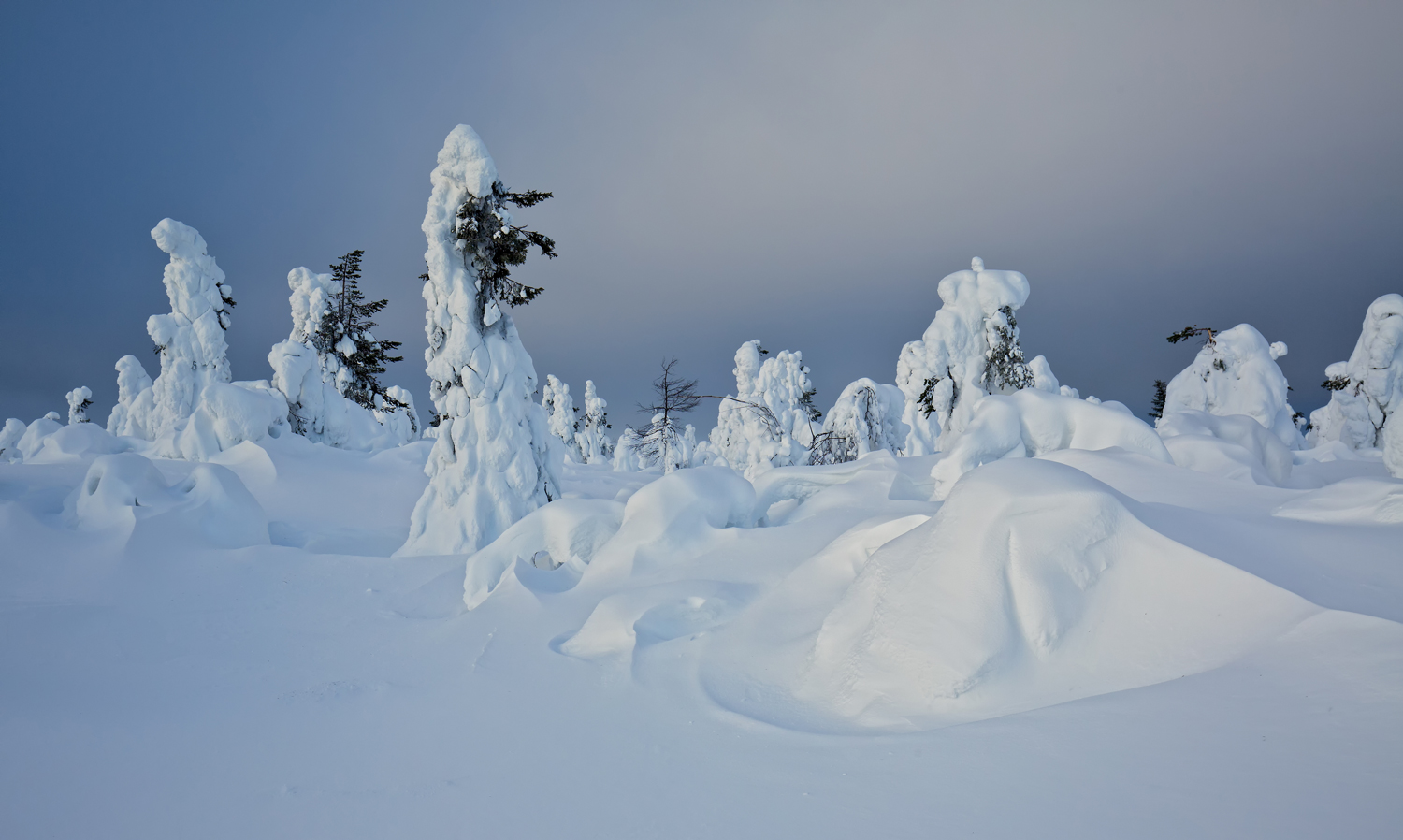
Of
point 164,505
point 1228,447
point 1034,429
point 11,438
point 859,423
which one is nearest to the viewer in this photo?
point 164,505

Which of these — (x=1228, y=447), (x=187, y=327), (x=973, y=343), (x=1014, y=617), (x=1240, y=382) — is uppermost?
(x=187, y=327)

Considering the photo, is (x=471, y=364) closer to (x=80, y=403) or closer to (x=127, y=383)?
(x=127, y=383)

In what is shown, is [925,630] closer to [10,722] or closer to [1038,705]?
[1038,705]

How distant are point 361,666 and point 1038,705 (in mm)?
5301

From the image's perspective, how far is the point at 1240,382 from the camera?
24203mm

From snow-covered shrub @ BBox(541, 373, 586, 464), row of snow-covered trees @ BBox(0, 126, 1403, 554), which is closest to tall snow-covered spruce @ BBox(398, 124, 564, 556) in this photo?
row of snow-covered trees @ BBox(0, 126, 1403, 554)

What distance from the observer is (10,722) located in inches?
180

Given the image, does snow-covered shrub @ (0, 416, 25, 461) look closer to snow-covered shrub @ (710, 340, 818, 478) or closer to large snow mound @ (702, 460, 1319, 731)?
snow-covered shrub @ (710, 340, 818, 478)

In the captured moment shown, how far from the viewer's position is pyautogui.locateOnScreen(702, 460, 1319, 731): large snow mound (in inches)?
144

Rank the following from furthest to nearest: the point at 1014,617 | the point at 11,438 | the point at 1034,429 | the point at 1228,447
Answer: the point at 11,438 → the point at 1034,429 → the point at 1228,447 → the point at 1014,617

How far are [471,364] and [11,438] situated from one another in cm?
3222

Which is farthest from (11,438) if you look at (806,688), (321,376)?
(806,688)

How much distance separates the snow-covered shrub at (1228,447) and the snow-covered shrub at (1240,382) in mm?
12496

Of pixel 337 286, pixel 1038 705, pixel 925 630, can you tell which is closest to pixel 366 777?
pixel 925 630
